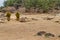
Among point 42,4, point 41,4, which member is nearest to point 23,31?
point 42,4

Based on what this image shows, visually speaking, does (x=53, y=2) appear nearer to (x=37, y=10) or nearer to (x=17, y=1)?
(x=37, y=10)

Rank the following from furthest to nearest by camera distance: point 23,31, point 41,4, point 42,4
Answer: point 41,4 < point 42,4 < point 23,31

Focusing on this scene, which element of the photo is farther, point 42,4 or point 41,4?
point 41,4

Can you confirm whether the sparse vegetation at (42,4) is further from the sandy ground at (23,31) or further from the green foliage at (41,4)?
the sandy ground at (23,31)

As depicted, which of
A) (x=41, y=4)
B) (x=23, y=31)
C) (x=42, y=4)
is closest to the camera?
(x=23, y=31)

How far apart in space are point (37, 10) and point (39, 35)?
2264cm

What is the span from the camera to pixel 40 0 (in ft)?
117

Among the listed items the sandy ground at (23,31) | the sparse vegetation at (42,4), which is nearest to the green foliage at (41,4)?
the sparse vegetation at (42,4)

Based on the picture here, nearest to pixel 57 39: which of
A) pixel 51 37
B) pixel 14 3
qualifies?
pixel 51 37

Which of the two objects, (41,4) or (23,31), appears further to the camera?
(41,4)

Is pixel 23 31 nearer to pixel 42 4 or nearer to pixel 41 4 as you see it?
pixel 42 4

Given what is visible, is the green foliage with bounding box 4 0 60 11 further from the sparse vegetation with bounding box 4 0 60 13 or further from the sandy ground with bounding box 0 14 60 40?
the sandy ground with bounding box 0 14 60 40

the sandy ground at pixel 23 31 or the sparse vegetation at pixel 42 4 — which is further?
the sparse vegetation at pixel 42 4

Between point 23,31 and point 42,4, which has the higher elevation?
point 23,31
